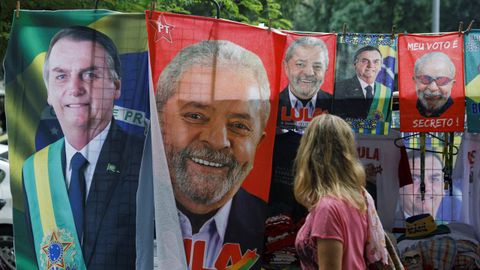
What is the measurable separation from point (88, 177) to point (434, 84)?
2.72 m

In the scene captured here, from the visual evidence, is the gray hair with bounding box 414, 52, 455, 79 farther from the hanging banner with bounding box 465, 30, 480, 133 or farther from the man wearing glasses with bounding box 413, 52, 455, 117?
the hanging banner with bounding box 465, 30, 480, 133

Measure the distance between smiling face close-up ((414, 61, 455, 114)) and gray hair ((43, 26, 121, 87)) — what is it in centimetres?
235

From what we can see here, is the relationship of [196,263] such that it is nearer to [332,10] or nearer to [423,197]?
[423,197]

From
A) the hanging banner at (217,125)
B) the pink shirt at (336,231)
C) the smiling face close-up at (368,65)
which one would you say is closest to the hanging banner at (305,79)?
the smiling face close-up at (368,65)

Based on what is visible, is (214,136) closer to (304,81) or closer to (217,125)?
(217,125)

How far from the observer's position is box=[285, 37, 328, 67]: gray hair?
595 cm

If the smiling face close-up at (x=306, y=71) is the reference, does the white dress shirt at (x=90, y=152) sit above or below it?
below

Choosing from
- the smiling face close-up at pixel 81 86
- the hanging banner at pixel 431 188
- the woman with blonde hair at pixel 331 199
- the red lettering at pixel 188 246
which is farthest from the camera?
the hanging banner at pixel 431 188

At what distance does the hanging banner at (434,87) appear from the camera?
5.86m

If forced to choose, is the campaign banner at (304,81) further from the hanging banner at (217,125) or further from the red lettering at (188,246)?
the red lettering at (188,246)

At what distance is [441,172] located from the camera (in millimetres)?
7117

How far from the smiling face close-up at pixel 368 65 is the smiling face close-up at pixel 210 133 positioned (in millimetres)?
1042

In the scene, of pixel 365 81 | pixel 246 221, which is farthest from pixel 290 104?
pixel 246 221

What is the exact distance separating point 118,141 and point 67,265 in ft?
3.00
